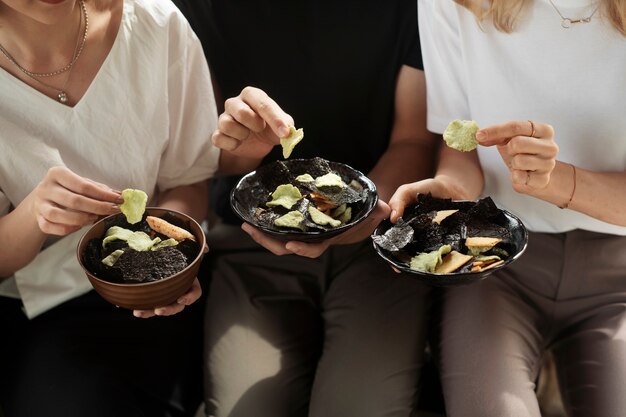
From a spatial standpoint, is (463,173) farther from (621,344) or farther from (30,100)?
(30,100)

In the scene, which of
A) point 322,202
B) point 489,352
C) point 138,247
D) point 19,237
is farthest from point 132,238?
point 489,352

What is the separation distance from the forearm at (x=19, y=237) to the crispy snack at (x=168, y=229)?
241 millimetres

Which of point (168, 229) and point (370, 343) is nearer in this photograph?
point (168, 229)

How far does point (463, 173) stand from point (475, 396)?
535 mm

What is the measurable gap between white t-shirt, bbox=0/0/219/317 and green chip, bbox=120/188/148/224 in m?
0.25

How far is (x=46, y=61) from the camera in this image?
1.48 metres

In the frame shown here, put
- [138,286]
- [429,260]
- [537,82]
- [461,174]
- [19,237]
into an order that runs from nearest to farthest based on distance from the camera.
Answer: [138,286]
[429,260]
[19,237]
[537,82]
[461,174]

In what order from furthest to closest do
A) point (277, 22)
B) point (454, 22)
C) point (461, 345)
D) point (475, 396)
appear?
point (277, 22) → point (454, 22) → point (461, 345) → point (475, 396)

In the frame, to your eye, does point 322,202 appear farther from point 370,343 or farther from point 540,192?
point 540,192

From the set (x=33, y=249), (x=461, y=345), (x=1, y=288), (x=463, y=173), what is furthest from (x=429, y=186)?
(x=1, y=288)

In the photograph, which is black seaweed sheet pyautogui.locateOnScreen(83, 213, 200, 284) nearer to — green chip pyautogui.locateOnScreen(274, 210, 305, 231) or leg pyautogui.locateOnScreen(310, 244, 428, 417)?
green chip pyautogui.locateOnScreen(274, 210, 305, 231)

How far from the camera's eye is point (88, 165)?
1.53 meters

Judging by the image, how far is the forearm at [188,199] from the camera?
64.5 inches

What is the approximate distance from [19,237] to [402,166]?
901 mm
